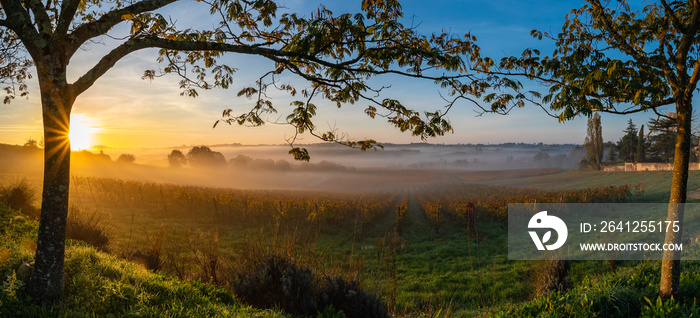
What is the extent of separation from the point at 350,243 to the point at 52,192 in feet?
52.3

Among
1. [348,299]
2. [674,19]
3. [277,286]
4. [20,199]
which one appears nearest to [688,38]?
[674,19]

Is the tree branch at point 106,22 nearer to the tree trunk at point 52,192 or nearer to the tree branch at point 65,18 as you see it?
the tree branch at point 65,18

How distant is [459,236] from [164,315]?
20282mm

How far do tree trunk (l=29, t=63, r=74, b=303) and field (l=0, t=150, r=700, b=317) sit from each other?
2117mm

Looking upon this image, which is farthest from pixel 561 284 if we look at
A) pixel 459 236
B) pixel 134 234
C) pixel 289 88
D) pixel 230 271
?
pixel 134 234

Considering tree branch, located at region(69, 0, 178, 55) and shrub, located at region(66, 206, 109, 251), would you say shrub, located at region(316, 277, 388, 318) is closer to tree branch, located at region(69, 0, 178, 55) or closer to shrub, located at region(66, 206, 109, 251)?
tree branch, located at region(69, 0, 178, 55)

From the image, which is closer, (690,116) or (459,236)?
(690,116)

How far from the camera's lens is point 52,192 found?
5.25 m

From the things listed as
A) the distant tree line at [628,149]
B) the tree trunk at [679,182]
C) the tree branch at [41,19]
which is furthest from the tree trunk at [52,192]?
the distant tree line at [628,149]

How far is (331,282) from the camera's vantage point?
18.9 ft

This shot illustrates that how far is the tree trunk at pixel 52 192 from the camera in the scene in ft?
17.0

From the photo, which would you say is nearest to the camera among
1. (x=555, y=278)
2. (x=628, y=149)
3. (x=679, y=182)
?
(x=679, y=182)

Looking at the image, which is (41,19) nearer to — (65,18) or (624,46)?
(65,18)

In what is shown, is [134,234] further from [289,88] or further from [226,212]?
[289,88]
